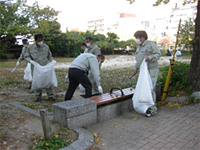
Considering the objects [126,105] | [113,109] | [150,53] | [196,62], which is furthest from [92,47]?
[196,62]

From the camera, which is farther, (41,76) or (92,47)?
(92,47)

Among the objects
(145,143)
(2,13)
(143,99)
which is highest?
(2,13)

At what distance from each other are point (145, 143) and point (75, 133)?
3.86ft

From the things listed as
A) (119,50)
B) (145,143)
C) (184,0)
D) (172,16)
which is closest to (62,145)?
(145,143)

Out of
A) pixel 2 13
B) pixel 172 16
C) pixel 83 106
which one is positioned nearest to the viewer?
pixel 83 106

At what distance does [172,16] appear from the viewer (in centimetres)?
6462

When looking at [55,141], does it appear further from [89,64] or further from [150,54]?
[150,54]

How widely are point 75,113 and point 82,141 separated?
601mm

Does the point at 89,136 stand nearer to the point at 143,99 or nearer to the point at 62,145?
the point at 62,145

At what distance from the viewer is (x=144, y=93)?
4.32 meters

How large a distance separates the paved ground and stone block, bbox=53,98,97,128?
23 centimetres

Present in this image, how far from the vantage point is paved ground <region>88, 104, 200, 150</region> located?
3.22m

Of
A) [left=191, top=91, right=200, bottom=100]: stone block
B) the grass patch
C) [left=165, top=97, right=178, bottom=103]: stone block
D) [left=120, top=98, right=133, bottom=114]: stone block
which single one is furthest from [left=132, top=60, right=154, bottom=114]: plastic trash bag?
the grass patch

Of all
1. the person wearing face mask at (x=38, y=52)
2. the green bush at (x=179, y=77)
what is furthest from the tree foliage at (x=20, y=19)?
the green bush at (x=179, y=77)
